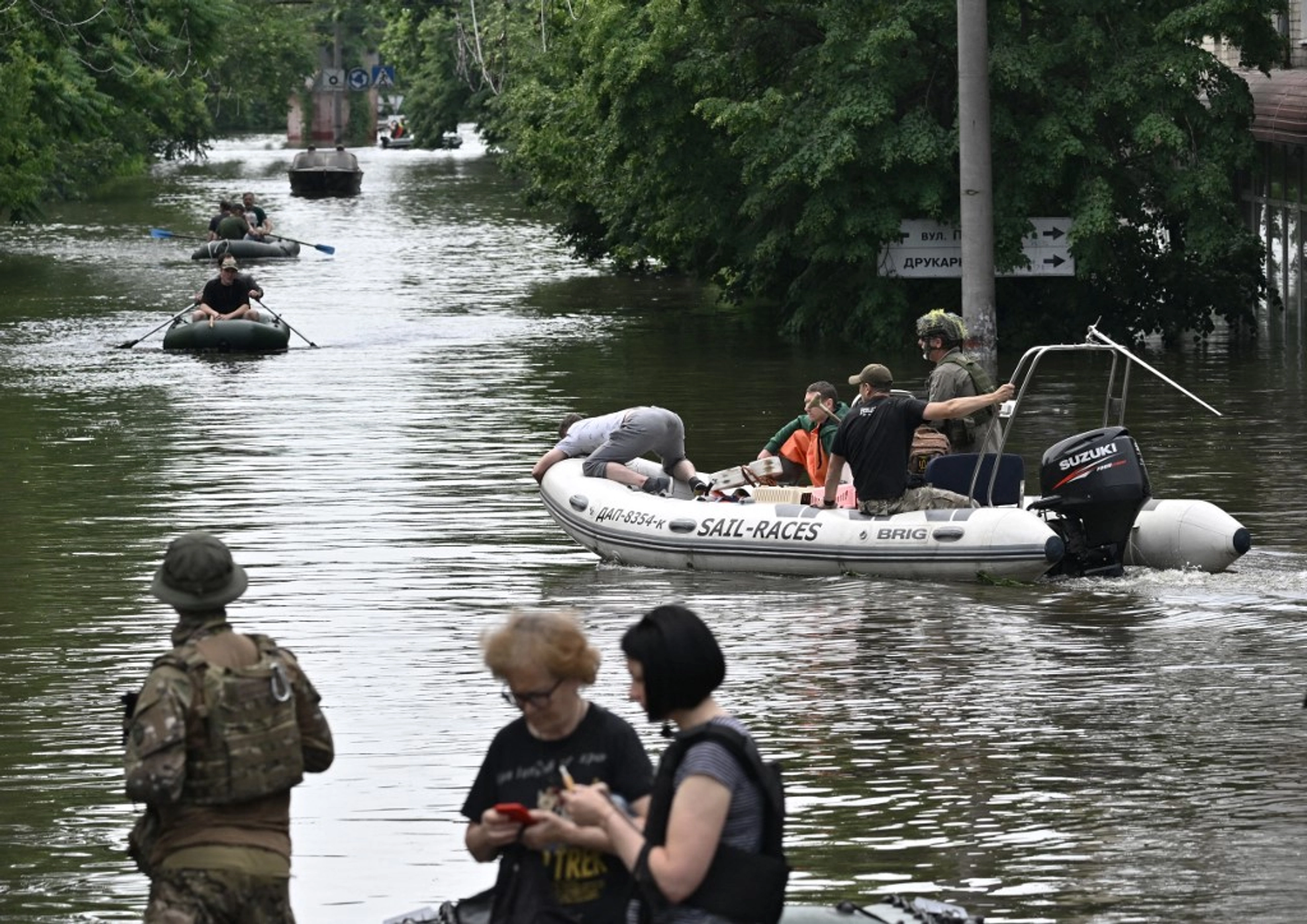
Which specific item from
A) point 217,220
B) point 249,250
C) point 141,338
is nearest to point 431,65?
point 217,220

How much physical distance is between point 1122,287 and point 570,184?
12.3m

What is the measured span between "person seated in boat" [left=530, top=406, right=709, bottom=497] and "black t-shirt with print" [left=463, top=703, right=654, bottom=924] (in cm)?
1151

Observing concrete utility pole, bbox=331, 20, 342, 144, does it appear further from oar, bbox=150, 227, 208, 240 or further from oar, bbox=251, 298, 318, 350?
oar, bbox=251, 298, 318, 350

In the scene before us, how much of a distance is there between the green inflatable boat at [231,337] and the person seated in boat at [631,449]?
16391 mm

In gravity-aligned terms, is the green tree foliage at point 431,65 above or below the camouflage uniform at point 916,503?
above

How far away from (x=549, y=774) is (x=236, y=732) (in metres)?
0.89

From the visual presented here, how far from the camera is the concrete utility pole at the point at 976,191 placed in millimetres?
25094

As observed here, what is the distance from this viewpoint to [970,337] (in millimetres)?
24422

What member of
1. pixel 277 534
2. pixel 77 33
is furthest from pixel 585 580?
pixel 77 33

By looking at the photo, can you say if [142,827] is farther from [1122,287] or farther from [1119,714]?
[1122,287]

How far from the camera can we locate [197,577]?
666 centimetres

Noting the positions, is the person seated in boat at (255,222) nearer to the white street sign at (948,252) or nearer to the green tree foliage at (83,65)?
the green tree foliage at (83,65)

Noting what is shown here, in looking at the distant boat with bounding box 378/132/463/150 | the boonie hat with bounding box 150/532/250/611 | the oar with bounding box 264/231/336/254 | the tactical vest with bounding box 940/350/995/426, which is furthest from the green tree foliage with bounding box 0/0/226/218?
the distant boat with bounding box 378/132/463/150

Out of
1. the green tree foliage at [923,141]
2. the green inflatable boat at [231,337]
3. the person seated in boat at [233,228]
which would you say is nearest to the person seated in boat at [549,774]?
the green tree foliage at [923,141]
